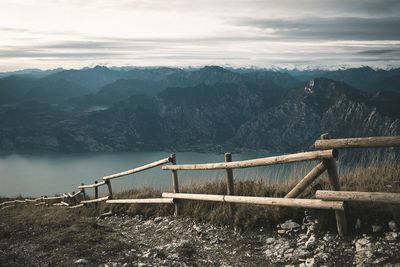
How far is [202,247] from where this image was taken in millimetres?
9938

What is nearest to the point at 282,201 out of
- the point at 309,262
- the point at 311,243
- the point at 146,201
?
the point at 311,243

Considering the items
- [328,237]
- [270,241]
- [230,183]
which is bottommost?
[270,241]

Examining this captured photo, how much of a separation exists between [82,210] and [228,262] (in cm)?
1277

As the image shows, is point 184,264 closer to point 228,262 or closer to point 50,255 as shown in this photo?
point 228,262

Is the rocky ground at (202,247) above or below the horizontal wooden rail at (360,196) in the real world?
below

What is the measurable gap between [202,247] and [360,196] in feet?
13.6

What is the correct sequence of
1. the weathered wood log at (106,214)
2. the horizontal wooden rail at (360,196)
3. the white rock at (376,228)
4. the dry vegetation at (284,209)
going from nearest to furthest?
the horizontal wooden rail at (360,196), the white rock at (376,228), the dry vegetation at (284,209), the weathered wood log at (106,214)

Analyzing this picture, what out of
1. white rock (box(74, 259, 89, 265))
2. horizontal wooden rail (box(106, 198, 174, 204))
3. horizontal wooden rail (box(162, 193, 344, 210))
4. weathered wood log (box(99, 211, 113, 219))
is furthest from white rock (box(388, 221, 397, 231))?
weathered wood log (box(99, 211, 113, 219))

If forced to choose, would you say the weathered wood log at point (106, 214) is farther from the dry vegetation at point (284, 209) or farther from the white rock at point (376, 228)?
the white rock at point (376, 228)

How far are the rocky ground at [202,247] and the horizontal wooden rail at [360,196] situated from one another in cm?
96

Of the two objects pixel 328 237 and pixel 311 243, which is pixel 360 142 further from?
pixel 311 243

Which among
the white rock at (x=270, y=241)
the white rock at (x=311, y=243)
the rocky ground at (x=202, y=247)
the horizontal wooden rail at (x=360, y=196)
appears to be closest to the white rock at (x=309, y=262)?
the rocky ground at (x=202, y=247)

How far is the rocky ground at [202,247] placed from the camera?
25.8 feet

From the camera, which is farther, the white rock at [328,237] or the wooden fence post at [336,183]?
the white rock at [328,237]
